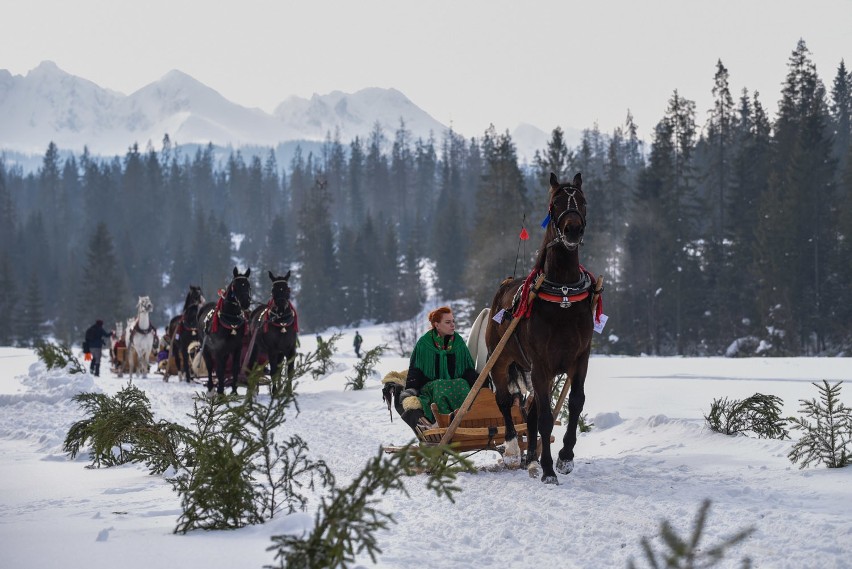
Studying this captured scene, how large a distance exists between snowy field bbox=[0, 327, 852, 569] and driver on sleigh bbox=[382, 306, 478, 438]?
914 millimetres

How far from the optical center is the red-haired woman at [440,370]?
8.97m

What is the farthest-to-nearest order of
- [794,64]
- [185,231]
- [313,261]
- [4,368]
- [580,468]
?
[185,231] < [313,261] < [794,64] < [4,368] < [580,468]

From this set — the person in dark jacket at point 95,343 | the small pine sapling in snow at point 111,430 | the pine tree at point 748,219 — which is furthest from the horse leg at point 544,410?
the pine tree at point 748,219

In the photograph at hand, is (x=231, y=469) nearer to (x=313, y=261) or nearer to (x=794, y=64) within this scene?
(x=794, y=64)

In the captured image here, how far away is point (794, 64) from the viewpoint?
61.9 meters

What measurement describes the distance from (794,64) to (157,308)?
222 feet

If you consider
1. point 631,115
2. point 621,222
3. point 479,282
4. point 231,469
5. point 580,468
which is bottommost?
point 580,468

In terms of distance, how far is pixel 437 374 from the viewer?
9250 mm

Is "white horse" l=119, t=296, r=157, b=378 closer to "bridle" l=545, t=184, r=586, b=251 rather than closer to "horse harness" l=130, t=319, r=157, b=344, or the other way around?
"horse harness" l=130, t=319, r=157, b=344

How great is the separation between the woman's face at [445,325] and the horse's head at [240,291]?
7810 millimetres

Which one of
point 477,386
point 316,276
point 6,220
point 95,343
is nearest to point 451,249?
point 316,276

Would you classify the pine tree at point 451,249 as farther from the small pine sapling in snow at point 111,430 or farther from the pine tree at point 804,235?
the small pine sapling in snow at point 111,430

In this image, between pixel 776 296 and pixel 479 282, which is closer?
pixel 776 296

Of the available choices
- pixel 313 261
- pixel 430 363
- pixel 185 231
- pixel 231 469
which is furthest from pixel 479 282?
pixel 185 231
